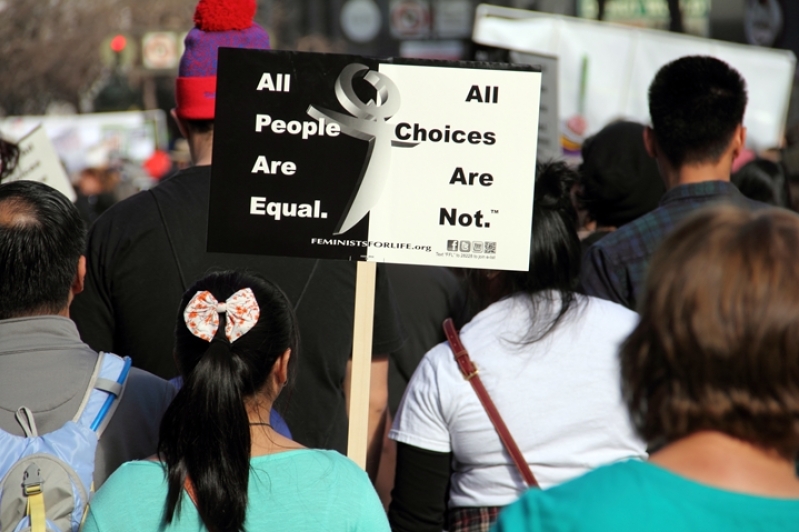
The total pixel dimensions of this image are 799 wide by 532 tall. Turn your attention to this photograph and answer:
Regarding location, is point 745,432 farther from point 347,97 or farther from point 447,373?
point 347,97

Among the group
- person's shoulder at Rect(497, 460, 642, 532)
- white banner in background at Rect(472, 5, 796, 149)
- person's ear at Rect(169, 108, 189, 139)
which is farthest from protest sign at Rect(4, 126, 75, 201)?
person's shoulder at Rect(497, 460, 642, 532)

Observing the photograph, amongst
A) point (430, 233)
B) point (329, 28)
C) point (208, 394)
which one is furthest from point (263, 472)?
point (329, 28)

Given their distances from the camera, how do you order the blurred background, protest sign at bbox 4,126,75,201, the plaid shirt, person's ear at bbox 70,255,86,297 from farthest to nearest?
the blurred background → protest sign at bbox 4,126,75,201 → the plaid shirt → person's ear at bbox 70,255,86,297

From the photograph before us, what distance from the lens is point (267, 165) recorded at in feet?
10.1

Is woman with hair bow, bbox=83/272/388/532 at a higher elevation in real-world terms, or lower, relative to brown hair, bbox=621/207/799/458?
lower

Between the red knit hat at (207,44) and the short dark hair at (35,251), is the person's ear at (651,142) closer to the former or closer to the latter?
the red knit hat at (207,44)

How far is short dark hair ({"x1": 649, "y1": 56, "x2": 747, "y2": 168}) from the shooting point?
3762 mm

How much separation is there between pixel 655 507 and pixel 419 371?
152 centimetres

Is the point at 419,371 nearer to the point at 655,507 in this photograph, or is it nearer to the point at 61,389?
the point at 61,389

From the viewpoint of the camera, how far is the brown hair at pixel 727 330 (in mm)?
1515

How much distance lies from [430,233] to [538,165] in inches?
19.4

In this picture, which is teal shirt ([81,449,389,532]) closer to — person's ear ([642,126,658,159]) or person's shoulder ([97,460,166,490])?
person's shoulder ([97,460,166,490])

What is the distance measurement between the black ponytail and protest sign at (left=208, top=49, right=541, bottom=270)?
1.90 feet

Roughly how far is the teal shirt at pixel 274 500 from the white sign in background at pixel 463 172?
911mm
